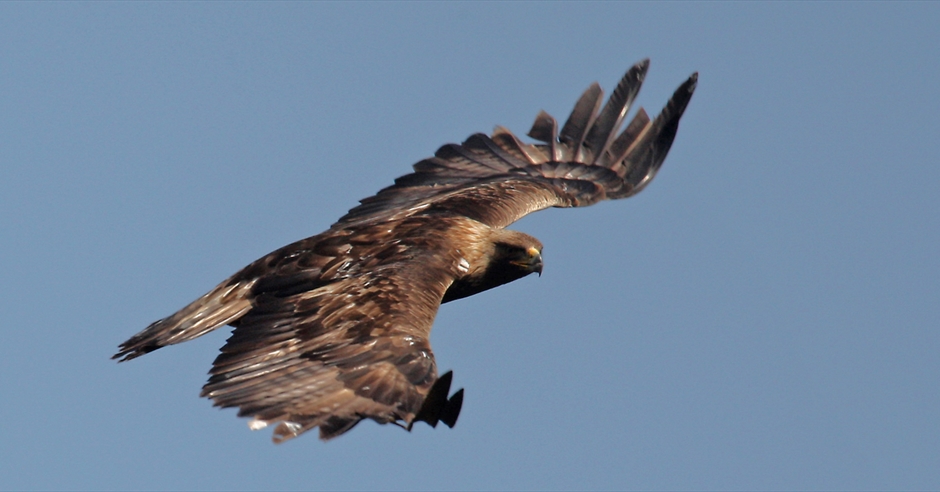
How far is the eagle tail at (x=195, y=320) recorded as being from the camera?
11.9m

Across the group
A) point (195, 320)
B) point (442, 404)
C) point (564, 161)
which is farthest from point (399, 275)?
point (564, 161)

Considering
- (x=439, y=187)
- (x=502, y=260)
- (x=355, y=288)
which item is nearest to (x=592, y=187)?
(x=439, y=187)

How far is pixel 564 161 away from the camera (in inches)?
634

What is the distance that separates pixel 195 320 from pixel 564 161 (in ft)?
18.0

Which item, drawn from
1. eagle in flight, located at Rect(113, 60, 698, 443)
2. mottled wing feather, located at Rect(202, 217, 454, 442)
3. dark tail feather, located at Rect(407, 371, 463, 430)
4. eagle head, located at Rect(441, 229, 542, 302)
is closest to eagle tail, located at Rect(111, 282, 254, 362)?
eagle in flight, located at Rect(113, 60, 698, 443)

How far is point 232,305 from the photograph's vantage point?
39.2ft

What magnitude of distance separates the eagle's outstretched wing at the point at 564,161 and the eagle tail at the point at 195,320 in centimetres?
285

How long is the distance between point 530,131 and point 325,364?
634 cm

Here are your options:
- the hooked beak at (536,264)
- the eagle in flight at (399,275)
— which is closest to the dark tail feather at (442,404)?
the eagle in flight at (399,275)

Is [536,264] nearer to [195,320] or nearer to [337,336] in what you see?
[337,336]

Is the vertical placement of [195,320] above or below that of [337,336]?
above

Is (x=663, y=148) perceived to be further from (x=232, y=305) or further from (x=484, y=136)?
(x=232, y=305)

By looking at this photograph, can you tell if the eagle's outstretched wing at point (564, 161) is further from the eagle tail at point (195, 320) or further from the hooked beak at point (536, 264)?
the eagle tail at point (195, 320)

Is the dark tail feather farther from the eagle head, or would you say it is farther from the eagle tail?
the eagle head
